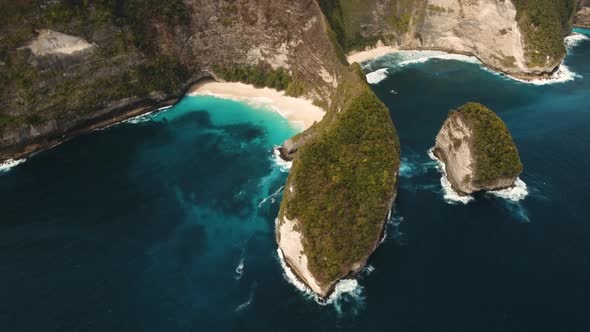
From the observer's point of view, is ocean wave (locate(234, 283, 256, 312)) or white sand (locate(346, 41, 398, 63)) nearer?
ocean wave (locate(234, 283, 256, 312))

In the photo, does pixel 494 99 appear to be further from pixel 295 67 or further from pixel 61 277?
pixel 61 277

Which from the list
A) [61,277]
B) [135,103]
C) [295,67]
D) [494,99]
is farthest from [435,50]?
[61,277]

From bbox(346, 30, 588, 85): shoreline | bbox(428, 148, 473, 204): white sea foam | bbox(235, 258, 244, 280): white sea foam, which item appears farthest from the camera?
bbox(346, 30, 588, 85): shoreline

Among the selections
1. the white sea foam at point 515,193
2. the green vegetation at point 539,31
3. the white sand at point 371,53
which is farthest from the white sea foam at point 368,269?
the green vegetation at point 539,31

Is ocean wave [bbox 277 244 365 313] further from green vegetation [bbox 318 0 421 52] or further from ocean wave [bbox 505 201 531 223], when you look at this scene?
green vegetation [bbox 318 0 421 52]

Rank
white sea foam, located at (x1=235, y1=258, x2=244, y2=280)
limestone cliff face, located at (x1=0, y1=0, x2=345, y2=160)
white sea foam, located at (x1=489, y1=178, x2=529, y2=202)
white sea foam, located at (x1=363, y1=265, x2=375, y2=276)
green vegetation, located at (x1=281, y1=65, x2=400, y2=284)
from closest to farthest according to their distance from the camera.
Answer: green vegetation, located at (x1=281, y1=65, x2=400, y2=284), white sea foam, located at (x1=363, y1=265, x2=375, y2=276), white sea foam, located at (x1=235, y1=258, x2=244, y2=280), white sea foam, located at (x1=489, y1=178, x2=529, y2=202), limestone cliff face, located at (x1=0, y1=0, x2=345, y2=160)

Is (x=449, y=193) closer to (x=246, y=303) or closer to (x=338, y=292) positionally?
(x=338, y=292)

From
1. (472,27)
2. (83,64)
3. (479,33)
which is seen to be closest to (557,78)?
(479,33)

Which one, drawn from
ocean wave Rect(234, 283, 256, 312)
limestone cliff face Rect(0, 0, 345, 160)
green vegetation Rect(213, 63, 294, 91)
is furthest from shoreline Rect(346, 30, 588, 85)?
ocean wave Rect(234, 283, 256, 312)
